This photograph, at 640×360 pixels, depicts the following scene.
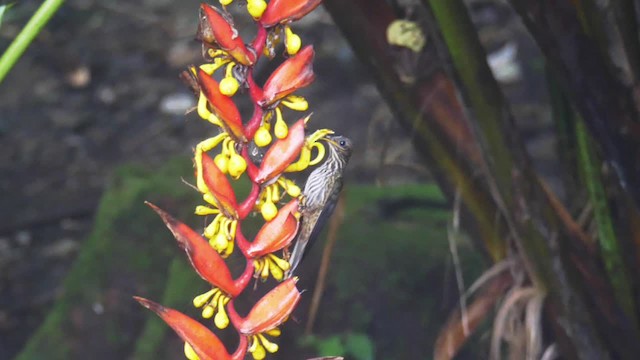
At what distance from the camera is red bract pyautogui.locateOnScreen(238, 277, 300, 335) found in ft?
1.64

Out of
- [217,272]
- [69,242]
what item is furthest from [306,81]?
[69,242]

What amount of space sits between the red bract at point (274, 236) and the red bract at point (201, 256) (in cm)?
2

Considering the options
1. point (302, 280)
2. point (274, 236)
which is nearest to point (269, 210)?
point (274, 236)

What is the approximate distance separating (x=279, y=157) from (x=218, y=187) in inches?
1.4

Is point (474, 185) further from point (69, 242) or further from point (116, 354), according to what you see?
point (69, 242)

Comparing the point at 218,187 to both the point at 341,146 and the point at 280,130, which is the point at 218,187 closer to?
the point at 280,130

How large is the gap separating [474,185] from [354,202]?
2.37 ft

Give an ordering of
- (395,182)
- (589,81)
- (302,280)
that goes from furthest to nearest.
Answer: (395,182)
(302,280)
(589,81)

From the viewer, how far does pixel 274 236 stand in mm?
507

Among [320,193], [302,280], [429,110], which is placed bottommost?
[302,280]

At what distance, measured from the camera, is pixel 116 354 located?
1.50 m

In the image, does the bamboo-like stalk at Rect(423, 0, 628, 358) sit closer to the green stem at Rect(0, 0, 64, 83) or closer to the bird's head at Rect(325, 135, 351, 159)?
the bird's head at Rect(325, 135, 351, 159)

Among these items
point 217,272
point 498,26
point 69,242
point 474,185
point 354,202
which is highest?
point 217,272

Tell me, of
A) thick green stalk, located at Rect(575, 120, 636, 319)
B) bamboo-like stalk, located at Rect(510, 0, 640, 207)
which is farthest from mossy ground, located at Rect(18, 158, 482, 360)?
bamboo-like stalk, located at Rect(510, 0, 640, 207)
